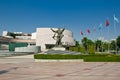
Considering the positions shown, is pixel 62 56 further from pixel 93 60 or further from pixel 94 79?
pixel 94 79

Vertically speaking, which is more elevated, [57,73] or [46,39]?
[46,39]

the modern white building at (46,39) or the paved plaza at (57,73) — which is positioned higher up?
the modern white building at (46,39)

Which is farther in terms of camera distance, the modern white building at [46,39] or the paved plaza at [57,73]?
the modern white building at [46,39]

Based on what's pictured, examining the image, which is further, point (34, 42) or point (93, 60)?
point (34, 42)

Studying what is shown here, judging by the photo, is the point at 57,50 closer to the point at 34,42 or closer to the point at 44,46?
Result: the point at 44,46

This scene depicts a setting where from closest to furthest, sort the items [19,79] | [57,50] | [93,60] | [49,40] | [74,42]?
[19,79], [93,60], [57,50], [49,40], [74,42]

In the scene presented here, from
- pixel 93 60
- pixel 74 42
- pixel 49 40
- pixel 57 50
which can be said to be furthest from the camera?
pixel 74 42

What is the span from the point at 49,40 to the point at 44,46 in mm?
3732

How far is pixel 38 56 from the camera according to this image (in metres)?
25.3

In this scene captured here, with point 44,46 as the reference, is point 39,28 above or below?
above

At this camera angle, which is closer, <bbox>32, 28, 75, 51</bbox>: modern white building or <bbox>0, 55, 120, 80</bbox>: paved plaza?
<bbox>0, 55, 120, 80</bbox>: paved plaza

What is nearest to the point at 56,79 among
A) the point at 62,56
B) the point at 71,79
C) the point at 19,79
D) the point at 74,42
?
the point at 71,79

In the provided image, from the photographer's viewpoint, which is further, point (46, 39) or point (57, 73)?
point (46, 39)

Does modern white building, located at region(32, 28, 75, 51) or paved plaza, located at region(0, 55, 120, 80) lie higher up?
modern white building, located at region(32, 28, 75, 51)
